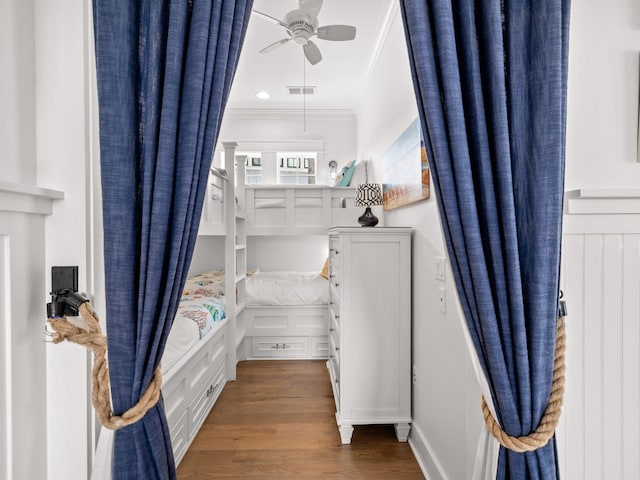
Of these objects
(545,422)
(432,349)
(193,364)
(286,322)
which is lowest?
(286,322)

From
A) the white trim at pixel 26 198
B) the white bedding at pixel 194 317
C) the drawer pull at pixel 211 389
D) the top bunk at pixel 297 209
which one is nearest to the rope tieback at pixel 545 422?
the white bedding at pixel 194 317

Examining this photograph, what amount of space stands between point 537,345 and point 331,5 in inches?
103

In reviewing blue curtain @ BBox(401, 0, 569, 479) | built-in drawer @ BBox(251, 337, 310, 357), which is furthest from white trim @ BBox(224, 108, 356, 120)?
blue curtain @ BBox(401, 0, 569, 479)

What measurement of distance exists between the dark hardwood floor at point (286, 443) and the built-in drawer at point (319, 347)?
2.19ft

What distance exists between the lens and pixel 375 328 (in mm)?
2117

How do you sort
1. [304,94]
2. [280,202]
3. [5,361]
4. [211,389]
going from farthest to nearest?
1. [304,94]
2. [280,202]
3. [211,389]
4. [5,361]

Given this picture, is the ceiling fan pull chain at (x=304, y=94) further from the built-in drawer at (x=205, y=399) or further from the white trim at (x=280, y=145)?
the built-in drawer at (x=205, y=399)

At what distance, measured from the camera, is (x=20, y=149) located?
88 cm

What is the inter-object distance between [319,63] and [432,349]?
2.85 metres

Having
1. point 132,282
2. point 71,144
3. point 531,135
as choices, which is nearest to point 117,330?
point 132,282

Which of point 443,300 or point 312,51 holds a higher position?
point 312,51

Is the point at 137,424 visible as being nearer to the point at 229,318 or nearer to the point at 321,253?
the point at 229,318

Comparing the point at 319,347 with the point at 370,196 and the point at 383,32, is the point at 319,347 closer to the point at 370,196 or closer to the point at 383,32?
the point at 370,196

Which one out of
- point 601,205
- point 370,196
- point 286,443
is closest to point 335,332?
point 286,443
